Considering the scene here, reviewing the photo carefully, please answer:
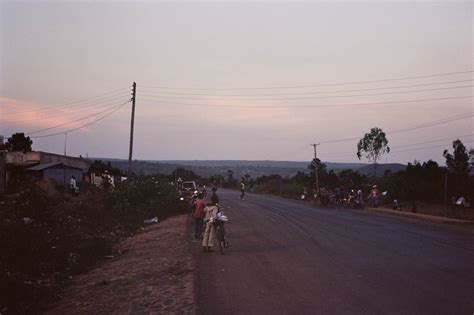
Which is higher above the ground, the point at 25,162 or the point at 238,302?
the point at 25,162

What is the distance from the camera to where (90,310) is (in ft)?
32.4

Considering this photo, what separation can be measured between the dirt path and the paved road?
45cm

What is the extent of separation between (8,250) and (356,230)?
44.1 ft

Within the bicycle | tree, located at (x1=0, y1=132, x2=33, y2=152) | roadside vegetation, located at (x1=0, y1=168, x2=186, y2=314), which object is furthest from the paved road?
tree, located at (x1=0, y1=132, x2=33, y2=152)

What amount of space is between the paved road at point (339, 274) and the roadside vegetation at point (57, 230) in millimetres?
4049

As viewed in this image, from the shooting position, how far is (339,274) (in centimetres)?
1140

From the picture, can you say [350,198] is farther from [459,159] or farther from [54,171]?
[54,171]

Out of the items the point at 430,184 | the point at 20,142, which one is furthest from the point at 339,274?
the point at 20,142

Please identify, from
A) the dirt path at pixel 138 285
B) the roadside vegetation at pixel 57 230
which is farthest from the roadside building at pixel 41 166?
the dirt path at pixel 138 285

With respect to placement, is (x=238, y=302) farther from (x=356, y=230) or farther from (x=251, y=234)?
(x=356, y=230)

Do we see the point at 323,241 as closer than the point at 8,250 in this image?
No

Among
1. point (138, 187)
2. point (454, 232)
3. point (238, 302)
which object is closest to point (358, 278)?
point (238, 302)

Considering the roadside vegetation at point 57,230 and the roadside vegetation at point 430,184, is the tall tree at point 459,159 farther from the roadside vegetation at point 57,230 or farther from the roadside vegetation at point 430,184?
the roadside vegetation at point 57,230

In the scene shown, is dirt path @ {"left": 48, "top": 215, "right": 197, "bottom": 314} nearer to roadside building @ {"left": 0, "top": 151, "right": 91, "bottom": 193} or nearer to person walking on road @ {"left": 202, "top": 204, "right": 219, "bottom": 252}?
person walking on road @ {"left": 202, "top": 204, "right": 219, "bottom": 252}
